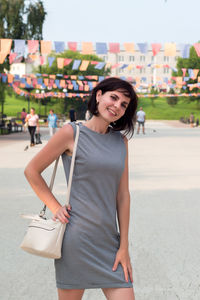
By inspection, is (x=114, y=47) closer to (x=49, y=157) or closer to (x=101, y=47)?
(x=101, y=47)

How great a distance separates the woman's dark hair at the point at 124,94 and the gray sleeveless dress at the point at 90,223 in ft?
0.67

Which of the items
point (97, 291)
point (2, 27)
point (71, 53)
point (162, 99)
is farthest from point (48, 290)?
point (162, 99)

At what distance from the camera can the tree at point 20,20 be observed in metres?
29.0

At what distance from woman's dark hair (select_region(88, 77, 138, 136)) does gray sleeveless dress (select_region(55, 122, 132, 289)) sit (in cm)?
21

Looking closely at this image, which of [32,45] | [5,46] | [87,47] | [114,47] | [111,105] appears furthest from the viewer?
[5,46]

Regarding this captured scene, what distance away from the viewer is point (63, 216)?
8.07 ft

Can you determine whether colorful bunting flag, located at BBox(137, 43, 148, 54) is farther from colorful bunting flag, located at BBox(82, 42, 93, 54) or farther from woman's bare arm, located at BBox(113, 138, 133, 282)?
woman's bare arm, located at BBox(113, 138, 133, 282)

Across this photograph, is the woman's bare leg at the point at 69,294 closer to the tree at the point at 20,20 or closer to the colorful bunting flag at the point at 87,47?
the colorful bunting flag at the point at 87,47

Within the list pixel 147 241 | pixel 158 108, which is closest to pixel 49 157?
pixel 147 241

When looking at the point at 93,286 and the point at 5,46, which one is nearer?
the point at 93,286

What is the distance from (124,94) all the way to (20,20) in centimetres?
2832

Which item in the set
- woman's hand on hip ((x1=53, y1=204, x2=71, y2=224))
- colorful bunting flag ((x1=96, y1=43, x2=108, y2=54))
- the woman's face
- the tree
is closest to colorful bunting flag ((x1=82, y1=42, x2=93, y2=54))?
colorful bunting flag ((x1=96, y1=43, x2=108, y2=54))

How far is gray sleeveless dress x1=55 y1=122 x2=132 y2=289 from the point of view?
8.18 feet

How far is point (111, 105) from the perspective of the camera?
8.64 ft
